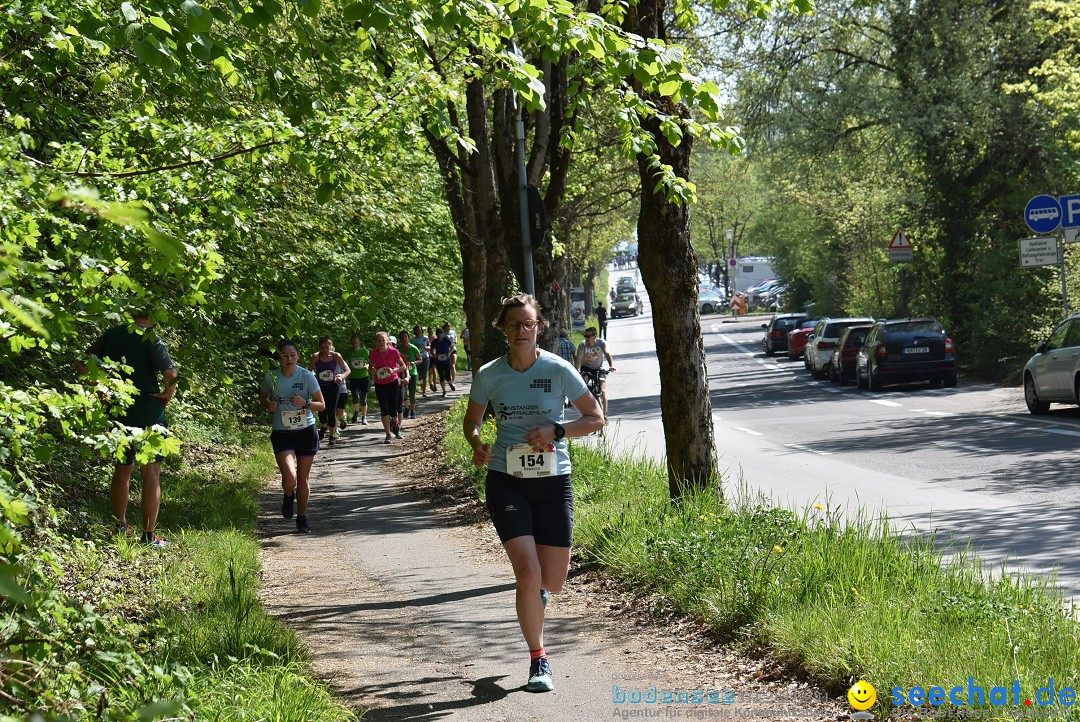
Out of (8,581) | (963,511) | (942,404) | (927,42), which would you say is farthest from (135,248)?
(927,42)

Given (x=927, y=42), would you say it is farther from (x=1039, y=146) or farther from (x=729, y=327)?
(x=729, y=327)

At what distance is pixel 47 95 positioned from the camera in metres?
9.28

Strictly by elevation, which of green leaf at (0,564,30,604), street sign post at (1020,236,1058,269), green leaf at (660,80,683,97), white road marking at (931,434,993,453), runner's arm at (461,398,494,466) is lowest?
white road marking at (931,434,993,453)

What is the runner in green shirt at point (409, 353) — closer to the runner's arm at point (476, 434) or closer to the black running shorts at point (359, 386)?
the black running shorts at point (359, 386)

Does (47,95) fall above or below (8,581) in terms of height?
above

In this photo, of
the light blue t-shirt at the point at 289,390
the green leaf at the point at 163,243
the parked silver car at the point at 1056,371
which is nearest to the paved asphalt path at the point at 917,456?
the parked silver car at the point at 1056,371

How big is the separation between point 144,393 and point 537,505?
14.8ft

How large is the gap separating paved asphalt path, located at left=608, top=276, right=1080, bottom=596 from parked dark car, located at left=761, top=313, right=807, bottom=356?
16.1 m

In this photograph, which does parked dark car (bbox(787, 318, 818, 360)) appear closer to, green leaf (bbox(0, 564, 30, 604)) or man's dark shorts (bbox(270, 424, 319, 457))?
man's dark shorts (bbox(270, 424, 319, 457))

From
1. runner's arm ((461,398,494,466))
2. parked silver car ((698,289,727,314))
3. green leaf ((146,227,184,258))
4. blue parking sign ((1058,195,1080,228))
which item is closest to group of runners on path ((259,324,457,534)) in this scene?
runner's arm ((461,398,494,466))

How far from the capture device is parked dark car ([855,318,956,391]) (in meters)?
28.3

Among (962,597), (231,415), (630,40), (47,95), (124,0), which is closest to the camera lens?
(124,0)

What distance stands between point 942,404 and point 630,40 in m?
18.4

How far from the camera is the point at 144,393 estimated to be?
968 centimetres
